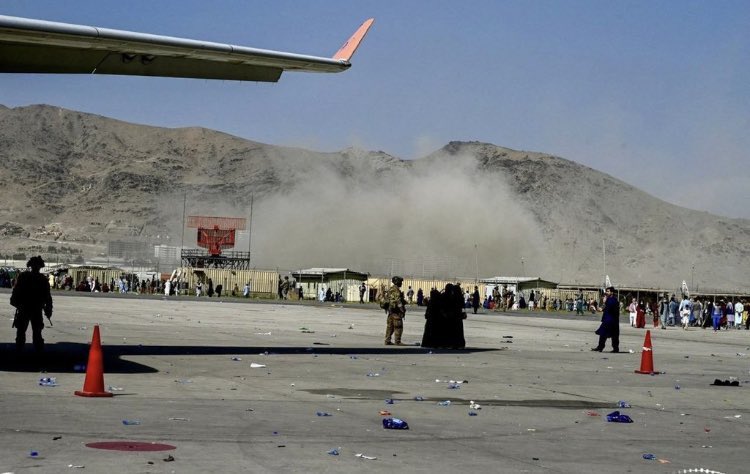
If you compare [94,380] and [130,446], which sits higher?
[94,380]

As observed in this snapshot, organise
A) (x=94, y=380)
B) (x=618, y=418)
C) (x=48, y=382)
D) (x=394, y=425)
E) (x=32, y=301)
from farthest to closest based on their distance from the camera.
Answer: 1. (x=32, y=301)
2. (x=48, y=382)
3. (x=94, y=380)
4. (x=618, y=418)
5. (x=394, y=425)

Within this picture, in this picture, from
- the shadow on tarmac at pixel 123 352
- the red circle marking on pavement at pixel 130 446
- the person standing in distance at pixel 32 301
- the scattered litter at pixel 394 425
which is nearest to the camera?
the red circle marking on pavement at pixel 130 446

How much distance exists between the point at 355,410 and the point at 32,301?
7544 mm

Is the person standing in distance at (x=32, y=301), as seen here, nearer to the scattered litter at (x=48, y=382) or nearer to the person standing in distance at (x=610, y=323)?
the scattered litter at (x=48, y=382)

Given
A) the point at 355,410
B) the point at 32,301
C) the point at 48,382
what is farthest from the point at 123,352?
the point at 355,410

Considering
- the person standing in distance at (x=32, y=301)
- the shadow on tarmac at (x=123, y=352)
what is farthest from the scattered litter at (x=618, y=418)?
the person standing in distance at (x=32, y=301)

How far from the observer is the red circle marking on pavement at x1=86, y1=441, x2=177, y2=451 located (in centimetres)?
1041

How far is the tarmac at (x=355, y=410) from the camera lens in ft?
34.2

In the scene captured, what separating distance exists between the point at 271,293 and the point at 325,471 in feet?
300

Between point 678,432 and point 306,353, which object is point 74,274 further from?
point 678,432

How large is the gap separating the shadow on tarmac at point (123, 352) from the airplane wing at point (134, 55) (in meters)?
5.24

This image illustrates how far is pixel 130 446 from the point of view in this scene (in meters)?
10.6

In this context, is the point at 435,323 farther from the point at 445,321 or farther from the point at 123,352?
the point at 123,352

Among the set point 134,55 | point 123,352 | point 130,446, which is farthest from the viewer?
point 123,352
